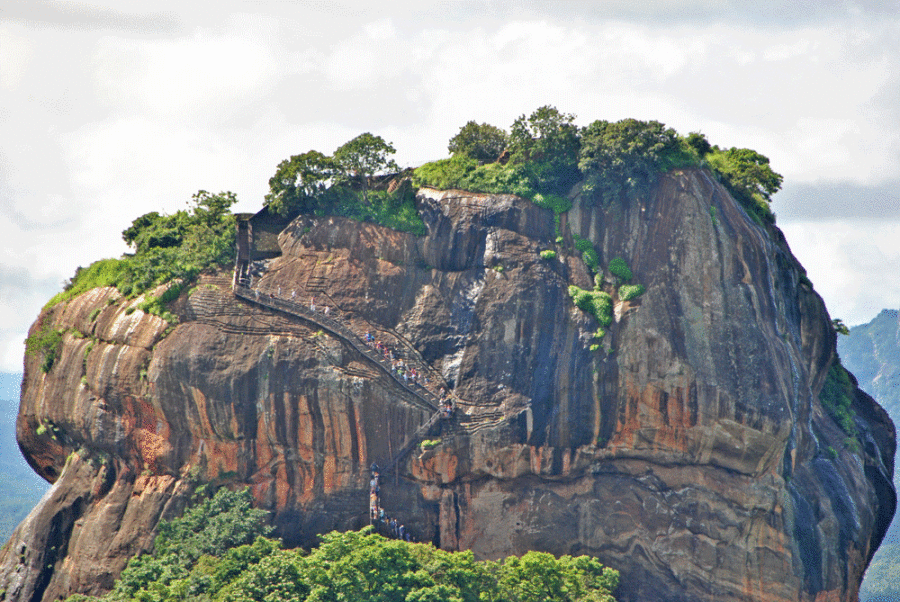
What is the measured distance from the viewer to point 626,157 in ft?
154

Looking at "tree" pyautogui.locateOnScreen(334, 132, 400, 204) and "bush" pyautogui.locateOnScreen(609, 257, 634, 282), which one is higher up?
"tree" pyautogui.locateOnScreen(334, 132, 400, 204)

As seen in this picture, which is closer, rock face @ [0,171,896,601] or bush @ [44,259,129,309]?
rock face @ [0,171,896,601]

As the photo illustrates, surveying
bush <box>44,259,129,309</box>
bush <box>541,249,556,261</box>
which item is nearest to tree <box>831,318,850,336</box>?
bush <box>541,249,556,261</box>

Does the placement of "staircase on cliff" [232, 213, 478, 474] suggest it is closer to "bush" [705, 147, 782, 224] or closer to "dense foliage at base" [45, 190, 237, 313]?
"dense foliage at base" [45, 190, 237, 313]

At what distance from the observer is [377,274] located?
47844mm

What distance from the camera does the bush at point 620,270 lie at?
152 feet

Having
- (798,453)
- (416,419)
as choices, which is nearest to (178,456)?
(416,419)

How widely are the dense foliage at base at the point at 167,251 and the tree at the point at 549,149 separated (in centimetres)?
1461

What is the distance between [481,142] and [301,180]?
898 centimetres

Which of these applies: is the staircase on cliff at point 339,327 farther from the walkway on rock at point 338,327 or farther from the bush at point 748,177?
the bush at point 748,177

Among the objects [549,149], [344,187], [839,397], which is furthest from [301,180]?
[839,397]

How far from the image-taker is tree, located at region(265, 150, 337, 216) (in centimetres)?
4903

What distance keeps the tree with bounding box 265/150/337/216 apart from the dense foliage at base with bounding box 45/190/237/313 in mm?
2816

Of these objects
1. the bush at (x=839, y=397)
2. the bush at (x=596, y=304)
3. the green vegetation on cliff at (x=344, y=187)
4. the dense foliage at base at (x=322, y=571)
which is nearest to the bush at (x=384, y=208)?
the green vegetation on cliff at (x=344, y=187)
